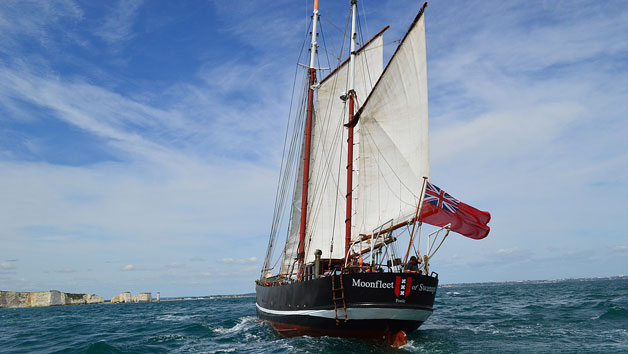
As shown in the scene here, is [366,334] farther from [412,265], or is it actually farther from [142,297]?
[142,297]

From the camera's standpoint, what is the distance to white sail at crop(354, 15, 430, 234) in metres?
21.0

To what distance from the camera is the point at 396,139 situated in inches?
848

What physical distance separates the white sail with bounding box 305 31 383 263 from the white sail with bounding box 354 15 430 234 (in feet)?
16.1

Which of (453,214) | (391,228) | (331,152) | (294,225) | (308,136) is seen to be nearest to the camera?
(453,214)

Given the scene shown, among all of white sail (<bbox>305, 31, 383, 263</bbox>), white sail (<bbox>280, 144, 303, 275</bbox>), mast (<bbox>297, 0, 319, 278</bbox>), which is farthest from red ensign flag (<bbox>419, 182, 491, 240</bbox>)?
white sail (<bbox>280, 144, 303, 275</bbox>)

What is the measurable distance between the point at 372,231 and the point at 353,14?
13.9m

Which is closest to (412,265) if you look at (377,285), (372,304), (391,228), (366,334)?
(391,228)

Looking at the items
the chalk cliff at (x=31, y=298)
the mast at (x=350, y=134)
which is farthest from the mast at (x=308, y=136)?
the chalk cliff at (x=31, y=298)

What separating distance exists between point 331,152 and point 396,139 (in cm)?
900

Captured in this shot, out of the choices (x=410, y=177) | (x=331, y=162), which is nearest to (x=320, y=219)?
(x=331, y=162)

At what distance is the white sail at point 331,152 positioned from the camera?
91.8ft

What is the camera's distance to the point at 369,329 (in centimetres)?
1739

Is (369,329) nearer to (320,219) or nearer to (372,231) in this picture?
(372,231)

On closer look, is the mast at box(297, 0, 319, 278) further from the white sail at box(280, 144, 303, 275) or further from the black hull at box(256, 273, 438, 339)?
the black hull at box(256, 273, 438, 339)
